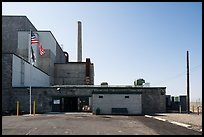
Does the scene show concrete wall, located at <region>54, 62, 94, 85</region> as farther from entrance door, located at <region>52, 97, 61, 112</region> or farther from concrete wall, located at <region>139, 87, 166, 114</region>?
concrete wall, located at <region>139, 87, 166, 114</region>

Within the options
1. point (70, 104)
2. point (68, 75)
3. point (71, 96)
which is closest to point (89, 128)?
point (71, 96)

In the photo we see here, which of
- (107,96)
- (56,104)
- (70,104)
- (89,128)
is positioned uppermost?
(107,96)

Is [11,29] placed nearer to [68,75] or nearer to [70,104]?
[68,75]

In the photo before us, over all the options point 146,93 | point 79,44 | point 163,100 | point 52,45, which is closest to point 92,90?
point 146,93

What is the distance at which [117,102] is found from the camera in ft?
117

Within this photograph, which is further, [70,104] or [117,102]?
[70,104]

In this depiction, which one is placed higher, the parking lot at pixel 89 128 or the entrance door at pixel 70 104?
the parking lot at pixel 89 128

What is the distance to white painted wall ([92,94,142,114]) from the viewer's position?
35.4 meters

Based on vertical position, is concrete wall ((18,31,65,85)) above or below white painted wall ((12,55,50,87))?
above

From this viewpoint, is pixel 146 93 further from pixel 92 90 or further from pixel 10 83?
pixel 10 83

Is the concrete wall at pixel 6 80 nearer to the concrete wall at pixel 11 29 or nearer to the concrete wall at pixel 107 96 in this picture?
the concrete wall at pixel 107 96

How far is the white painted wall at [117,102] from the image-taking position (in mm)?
35375

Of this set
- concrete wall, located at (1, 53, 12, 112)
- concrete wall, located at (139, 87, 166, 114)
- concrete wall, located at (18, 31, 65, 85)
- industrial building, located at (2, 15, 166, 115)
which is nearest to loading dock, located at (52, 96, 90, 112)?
industrial building, located at (2, 15, 166, 115)

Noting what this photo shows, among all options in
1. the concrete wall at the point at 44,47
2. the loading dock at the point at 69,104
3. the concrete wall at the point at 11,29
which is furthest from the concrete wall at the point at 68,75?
the loading dock at the point at 69,104
